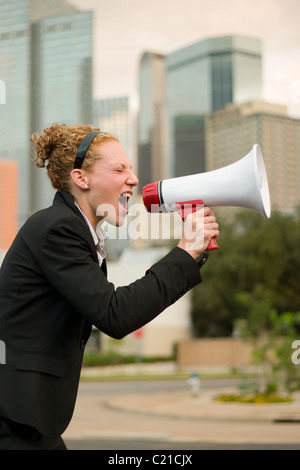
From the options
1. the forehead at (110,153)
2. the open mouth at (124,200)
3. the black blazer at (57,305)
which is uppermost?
the forehead at (110,153)

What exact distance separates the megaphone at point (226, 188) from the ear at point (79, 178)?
0.80 feet

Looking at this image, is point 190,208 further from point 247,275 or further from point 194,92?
point 194,92

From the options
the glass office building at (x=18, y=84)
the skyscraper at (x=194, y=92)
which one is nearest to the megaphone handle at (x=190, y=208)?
the glass office building at (x=18, y=84)

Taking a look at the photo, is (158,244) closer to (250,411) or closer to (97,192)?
(250,411)

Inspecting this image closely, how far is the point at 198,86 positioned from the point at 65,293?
7063 inches

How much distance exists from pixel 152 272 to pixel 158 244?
62706 millimetres

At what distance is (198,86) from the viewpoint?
17712 centimetres

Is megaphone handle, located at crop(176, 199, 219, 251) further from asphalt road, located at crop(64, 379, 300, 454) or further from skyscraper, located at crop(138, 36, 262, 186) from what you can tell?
skyscraper, located at crop(138, 36, 262, 186)

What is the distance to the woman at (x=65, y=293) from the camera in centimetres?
190

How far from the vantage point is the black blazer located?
1896 mm

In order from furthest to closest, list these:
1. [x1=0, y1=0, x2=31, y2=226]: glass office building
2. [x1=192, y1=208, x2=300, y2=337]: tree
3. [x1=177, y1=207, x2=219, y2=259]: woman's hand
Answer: [x1=0, y1=0, x2=31, y2=226]: glass office building < [x1=192, y1=208, x2=300, y2=337]: tree < [x1=177, y1=207, x2=219, y2=259]: woman's hand

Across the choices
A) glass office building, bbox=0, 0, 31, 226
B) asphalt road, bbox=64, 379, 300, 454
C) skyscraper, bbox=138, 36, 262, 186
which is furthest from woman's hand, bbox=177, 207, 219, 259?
skyscraper, bbox=138, 36, 262, 186

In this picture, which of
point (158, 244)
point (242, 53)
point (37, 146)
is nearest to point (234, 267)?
point (158, 244)

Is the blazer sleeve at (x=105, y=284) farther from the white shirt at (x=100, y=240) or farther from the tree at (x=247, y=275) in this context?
the tree at (x=247, y=275)
